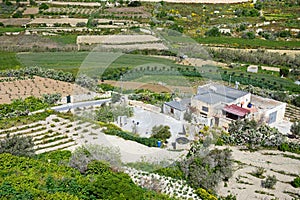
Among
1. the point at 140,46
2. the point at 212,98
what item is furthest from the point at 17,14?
the point at 212,98

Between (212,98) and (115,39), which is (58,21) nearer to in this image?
(115,39)

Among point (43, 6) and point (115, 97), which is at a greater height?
point (43, 6)

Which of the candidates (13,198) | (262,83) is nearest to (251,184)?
(13,198)

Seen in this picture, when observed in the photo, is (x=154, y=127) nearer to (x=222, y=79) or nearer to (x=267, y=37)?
(x=222, y=79)

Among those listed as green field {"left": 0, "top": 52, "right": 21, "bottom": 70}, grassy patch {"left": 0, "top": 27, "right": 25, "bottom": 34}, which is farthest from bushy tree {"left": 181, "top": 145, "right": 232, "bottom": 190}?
grassy patch {"left": 0, "top": 27, "right": 25, "bottom": 34}

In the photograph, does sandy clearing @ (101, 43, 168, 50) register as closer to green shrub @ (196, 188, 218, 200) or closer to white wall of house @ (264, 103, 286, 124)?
white wall of house @ (264, 103, 286, 124)

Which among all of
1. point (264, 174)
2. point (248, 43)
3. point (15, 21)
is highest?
point (15, 21)

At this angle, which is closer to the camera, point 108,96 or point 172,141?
point 172,141
